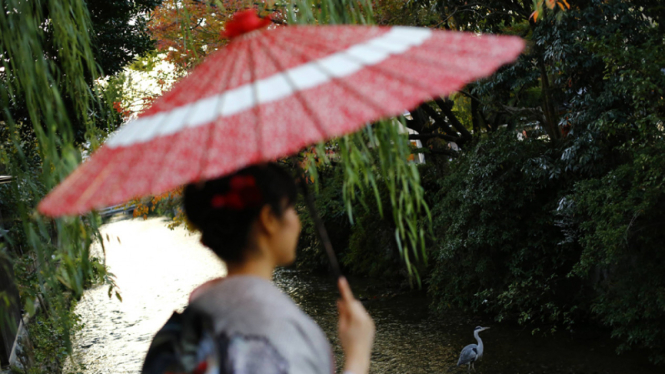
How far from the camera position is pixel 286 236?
4.34 ft

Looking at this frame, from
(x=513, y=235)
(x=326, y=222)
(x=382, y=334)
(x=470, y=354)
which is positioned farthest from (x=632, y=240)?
(x=326, y=222)

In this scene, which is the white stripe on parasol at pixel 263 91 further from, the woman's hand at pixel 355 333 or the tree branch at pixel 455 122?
the tree branch at pixel 455 122

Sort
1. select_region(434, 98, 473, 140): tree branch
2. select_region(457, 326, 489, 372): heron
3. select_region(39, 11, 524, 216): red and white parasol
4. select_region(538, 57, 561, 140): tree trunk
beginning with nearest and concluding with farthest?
select_region(39, 11, 524, 216): red and white parasol, select_region(457, 326, 489, 372): heron, select_region(538, 57, 561, 140): tree trunk, select_region(434, 98, 473, 140): tree branch

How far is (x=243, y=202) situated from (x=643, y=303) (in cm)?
590

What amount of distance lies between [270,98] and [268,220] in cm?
27

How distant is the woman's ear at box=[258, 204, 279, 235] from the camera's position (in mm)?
1280

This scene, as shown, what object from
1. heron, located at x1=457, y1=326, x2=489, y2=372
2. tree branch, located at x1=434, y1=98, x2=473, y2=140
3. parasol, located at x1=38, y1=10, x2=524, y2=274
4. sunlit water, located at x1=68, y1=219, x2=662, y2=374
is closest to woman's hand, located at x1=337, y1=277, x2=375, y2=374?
parasol, located at x1=38, y1=10, x2=524, y2=274

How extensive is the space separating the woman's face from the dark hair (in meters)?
0.02

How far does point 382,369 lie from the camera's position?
7.61 m

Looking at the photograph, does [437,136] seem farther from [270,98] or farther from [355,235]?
[270,98]

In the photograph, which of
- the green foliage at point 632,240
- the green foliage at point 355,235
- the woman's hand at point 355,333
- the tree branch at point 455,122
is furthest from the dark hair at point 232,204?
the green foliage at point 355,235

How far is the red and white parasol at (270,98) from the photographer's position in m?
1.12

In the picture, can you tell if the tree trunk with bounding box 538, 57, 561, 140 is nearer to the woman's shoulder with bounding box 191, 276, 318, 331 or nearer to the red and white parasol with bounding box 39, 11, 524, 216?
the red and white parasol with bounding box 39, 11, 524, 216

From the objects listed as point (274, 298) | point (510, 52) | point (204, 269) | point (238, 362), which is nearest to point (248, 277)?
point (274, 298)
